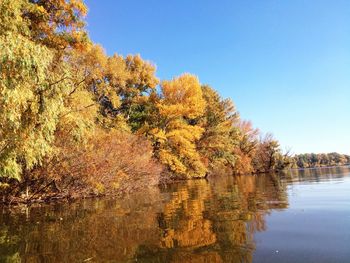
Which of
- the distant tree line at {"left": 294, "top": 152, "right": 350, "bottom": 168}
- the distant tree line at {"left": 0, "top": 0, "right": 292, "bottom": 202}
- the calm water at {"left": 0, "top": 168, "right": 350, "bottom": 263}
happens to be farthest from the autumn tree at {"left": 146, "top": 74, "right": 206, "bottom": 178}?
the distant tree line at {"left": 294, "top": 152, "right": 350, "bottom": 168}

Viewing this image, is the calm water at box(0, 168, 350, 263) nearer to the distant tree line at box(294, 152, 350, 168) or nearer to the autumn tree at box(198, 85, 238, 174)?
the autumn tree at box(198, 85, 238, 174)

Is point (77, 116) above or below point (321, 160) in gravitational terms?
below

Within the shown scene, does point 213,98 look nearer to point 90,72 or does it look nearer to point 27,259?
point 90,72

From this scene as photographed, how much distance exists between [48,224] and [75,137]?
13.0 feet

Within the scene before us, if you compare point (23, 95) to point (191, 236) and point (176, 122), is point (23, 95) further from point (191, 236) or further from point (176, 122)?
point (176, 122)

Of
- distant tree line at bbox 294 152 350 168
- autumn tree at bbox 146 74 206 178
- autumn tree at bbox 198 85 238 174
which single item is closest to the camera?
autumn tree at bbox 146 74 206 178

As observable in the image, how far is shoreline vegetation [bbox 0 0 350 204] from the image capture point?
861cm

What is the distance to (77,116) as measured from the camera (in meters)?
11.8

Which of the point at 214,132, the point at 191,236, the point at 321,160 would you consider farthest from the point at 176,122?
the point at 321,160

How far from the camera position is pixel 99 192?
1675 centimetres

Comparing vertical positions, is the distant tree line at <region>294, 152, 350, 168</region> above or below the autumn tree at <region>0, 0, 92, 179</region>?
above

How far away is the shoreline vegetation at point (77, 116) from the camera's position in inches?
339

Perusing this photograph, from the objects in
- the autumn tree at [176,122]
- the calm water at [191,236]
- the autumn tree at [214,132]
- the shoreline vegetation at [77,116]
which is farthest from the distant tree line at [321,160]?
the calm water at [191,236]

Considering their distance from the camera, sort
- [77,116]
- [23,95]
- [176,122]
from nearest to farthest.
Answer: [23,95] → [77,116] → [176,122]
